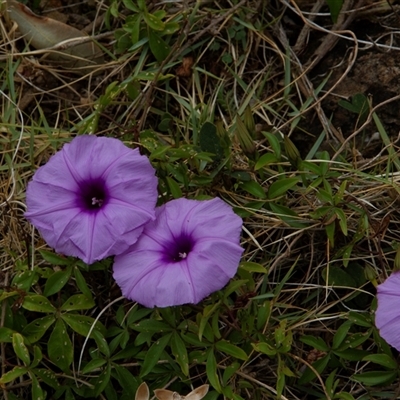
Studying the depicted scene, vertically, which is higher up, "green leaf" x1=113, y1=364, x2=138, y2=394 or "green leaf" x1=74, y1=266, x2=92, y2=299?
"green leaf" x1=74, y1=266, x2=92, y2=299

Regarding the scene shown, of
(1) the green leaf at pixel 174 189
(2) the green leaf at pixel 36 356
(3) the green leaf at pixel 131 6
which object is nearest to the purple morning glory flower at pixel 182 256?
(1) the green leaf at pixel 174 189

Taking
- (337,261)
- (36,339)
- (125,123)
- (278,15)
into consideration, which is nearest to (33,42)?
(125,123)

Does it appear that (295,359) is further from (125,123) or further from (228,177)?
(125,123)

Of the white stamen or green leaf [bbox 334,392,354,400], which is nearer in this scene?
green leaf [bbox 334,392,354,400]

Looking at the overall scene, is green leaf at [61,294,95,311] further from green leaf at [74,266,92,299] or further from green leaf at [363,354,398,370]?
→ green leaf at [363,354,398,370]

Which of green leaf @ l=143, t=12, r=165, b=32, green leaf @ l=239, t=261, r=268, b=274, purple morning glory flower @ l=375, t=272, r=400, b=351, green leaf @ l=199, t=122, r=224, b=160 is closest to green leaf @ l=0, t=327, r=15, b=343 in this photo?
green leaf @ l=239, t=261, r=268, b=274

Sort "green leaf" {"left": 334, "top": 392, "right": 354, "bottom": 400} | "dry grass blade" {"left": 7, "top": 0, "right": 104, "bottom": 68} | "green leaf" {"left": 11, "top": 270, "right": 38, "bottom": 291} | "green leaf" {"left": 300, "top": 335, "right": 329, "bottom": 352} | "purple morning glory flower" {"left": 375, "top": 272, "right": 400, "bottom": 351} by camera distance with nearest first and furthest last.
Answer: "purple morning glory flower" {"left": 375, "top": 272, "right": 400, "bottom": 351} < "green leaf" {"left": 334, "top": 392, "right": 354, "bottom": 400} < "green leaf" {"left": 300, "top": 335, "right": 329, "bottom": 352} < "green leaf" {"left": 11, "top": 270, "right": 38, "bottom": 291} < "dry grass blade" {"left": 7, "top": 0, "right": 104, "bottom": 68}

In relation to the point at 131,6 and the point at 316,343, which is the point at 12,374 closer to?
the point at 316,343
